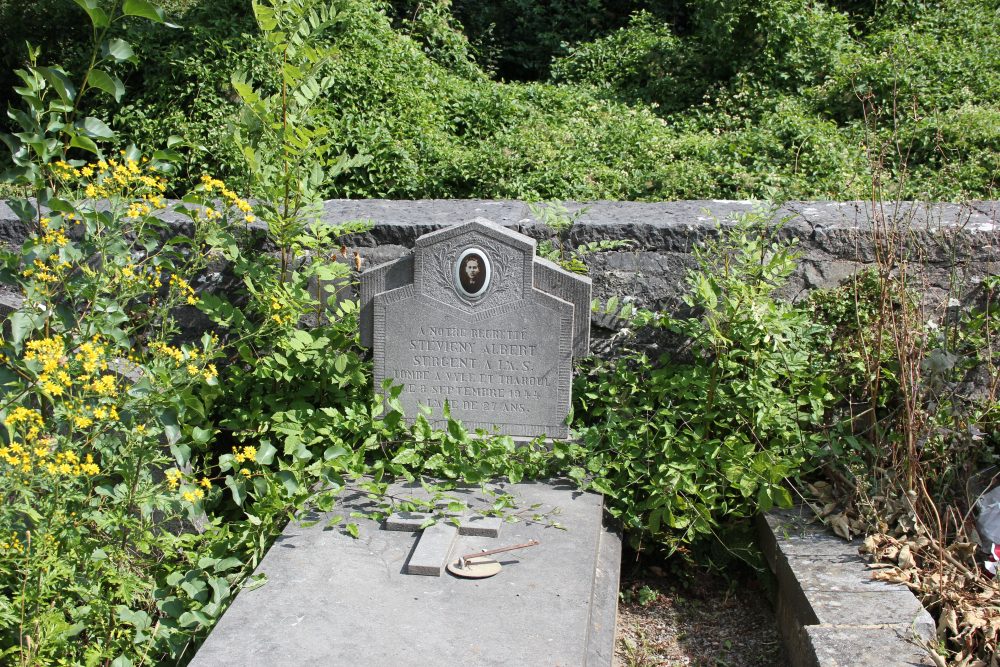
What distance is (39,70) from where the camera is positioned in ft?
9.55

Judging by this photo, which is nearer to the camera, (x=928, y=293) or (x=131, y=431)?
(x=131, y=431)

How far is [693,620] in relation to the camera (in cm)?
379

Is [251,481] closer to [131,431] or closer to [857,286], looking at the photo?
[131,431]

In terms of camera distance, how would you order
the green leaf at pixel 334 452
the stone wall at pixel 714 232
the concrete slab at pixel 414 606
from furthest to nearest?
the stone wall at pixel 714 232, the green leaf at pixel 334 452, the concrete slab at pixel 414 606

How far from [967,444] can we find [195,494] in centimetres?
284

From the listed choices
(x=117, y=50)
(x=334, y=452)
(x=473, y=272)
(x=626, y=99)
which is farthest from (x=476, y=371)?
(x=626, y=99)

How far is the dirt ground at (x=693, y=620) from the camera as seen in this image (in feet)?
11.5

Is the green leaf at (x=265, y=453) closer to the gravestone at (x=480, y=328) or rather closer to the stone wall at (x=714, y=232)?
the gravestone at (x=480, y=328)

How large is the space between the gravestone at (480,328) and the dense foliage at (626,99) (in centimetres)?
243

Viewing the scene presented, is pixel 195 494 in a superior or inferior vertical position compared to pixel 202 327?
inferior

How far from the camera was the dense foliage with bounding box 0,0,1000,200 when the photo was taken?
256 inches

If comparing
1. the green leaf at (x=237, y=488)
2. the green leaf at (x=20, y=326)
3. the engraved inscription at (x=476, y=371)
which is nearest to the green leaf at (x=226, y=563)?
the green leaf at (x=237, y=488)

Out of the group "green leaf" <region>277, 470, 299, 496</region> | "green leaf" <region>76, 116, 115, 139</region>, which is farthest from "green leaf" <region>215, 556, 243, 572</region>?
"green leaf" <region>76, 116, 115, 139</region>

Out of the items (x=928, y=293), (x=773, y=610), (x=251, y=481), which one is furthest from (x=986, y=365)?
(x=251, y=481)
